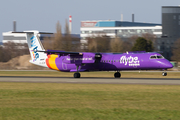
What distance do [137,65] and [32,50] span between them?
15.8 metres

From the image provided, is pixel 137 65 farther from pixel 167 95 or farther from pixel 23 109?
pixel 23 109

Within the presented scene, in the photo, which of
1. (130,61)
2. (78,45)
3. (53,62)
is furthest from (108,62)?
(78,45)

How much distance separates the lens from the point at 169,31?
124500mm

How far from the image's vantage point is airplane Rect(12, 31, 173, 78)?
34312 millimetres

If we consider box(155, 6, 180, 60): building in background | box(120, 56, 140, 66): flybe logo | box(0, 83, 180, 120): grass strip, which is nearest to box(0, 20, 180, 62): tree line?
box(155, 6, 180, 60): building in background

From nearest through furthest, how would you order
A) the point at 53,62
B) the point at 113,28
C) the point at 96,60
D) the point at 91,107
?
the point at 91,107, the point at 96,60, the point at 53,62, the point at 113,28

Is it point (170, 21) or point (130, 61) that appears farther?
point (170, 21)

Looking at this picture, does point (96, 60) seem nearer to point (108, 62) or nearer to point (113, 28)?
point (108, 62)

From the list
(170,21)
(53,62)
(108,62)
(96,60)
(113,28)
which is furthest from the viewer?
(113,28)

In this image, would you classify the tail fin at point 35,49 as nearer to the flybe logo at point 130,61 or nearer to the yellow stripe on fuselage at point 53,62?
the yellow stripe on fuselage at point 53,62

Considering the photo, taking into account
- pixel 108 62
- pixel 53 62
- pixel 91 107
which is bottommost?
pixel 91 107

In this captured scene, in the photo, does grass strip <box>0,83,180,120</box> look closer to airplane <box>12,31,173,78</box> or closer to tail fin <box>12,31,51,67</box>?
airplane <box>12,31,173,78</box>

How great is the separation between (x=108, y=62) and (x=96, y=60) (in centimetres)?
167

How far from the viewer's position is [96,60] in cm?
3725
